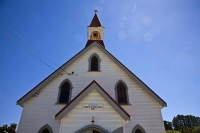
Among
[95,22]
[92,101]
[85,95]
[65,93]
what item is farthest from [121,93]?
[95,22]

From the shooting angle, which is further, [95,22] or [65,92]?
[95,22]

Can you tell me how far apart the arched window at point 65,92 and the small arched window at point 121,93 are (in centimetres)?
373

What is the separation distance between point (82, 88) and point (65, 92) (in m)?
1.36

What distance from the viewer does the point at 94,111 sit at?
24.7 feet

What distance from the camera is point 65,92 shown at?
10422 millimetres

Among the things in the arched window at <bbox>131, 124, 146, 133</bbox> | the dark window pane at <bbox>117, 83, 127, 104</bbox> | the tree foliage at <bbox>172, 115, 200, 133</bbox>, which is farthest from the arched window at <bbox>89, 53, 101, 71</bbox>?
the tree foliage at <bbox>172, 115, 200, 133</bbox>

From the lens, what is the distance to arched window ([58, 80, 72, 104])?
1005 cm

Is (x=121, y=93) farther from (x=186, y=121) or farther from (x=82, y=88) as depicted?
(x=186, y=121)

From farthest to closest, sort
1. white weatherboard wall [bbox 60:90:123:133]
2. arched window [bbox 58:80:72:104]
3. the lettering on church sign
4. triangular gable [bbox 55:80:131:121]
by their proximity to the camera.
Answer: arched window [bbox 58:80:72:104] → the lettering on church sign → triangular gable [bbox 55:80:131:121] → white weatherboard wall [bbox 60:90:123:133]

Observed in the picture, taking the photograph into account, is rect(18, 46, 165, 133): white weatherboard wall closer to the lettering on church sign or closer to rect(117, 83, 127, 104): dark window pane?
rect(117, 83, 127, 104): dark window pane

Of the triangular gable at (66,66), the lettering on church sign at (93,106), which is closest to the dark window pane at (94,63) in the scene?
the triangular gable at (66,66)

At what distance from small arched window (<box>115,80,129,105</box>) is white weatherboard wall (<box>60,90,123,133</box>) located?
2.65m

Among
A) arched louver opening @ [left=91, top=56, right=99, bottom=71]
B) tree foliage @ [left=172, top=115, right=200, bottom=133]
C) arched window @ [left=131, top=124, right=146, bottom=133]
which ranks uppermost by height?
tree foliage @ [left=172, top=115, right=200, bottom=133]

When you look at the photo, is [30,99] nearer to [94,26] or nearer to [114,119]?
[114,119]
